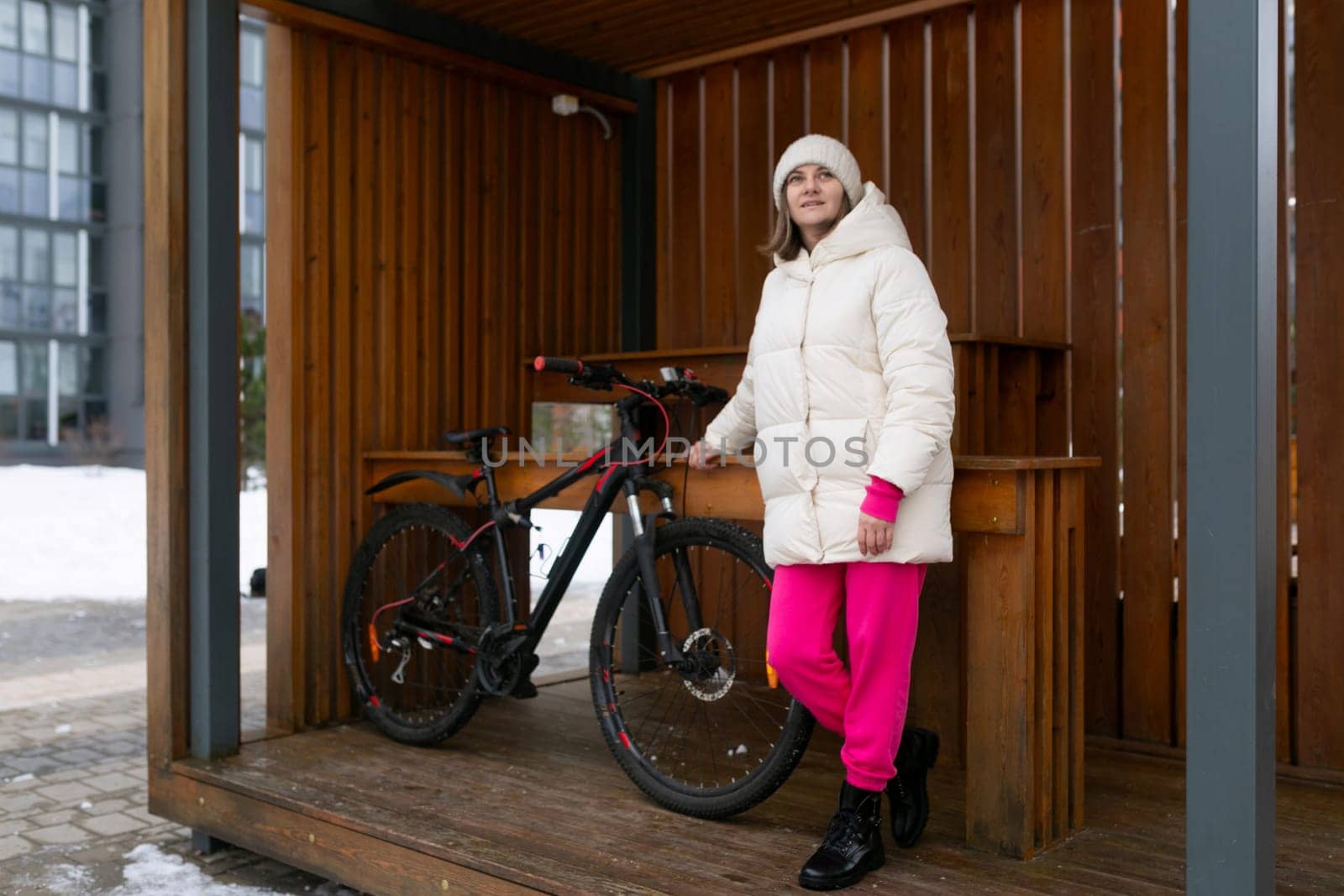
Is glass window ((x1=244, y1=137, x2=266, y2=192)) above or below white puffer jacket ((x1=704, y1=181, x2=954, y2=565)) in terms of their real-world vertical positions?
above

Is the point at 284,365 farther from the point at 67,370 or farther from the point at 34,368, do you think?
the point at 67,370

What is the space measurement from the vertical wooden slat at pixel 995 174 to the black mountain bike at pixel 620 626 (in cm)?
127

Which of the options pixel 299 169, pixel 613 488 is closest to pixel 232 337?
pixel 299 169

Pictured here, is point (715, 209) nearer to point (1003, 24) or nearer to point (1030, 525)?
point (1003, 24)

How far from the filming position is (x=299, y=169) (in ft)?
13.9

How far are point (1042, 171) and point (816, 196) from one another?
156 centimetres

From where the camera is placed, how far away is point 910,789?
119 inches

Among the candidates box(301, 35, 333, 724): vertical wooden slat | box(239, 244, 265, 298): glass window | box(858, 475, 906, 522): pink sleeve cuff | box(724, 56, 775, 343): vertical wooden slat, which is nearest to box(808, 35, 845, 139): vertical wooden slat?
box(724, 56, 775, 343): vertical wooden slat

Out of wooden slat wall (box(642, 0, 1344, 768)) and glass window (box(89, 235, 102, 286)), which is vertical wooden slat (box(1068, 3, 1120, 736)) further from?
glass window (box(89, 235, 102, 286))

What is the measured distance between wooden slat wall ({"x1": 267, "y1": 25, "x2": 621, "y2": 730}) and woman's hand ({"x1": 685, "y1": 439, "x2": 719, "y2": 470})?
59.9 inches

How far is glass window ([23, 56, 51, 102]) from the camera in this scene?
2178 cm

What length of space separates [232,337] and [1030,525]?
8.09 ft

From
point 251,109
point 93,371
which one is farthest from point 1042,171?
point 251,109

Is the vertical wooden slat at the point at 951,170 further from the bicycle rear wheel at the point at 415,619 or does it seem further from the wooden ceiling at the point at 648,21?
the bicycle rear wheel at the point at 415,619
